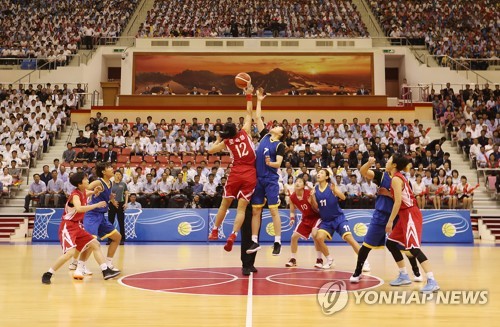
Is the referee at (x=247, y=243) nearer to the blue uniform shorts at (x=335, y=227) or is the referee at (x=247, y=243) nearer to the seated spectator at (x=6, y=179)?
the blue uniform shorts at (x=335, y=227)

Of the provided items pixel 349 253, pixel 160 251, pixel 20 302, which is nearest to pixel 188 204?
pixel 160 251

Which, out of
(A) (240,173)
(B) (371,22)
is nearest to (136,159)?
(A) (240,173)

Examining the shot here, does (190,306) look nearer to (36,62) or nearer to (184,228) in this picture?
(184,228)

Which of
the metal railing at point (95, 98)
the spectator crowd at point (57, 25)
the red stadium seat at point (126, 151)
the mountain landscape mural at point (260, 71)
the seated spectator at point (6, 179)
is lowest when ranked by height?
the seated spectator at point (6, 179)

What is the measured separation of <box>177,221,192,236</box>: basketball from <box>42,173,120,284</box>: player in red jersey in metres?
7.66

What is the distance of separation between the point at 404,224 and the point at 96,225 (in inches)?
192

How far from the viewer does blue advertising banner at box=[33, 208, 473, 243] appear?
17422 millimetres

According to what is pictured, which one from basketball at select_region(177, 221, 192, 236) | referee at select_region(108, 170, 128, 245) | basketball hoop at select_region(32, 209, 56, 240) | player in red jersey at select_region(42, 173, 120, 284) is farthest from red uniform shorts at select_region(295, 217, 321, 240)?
basketball hoop at select_region(32, 209, 56, 240)

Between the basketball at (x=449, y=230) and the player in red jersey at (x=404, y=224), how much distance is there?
9.12 metres

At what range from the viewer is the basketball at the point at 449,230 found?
17.5m

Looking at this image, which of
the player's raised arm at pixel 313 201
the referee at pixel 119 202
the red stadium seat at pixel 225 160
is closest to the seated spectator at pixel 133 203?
the referee at pixel 119 202

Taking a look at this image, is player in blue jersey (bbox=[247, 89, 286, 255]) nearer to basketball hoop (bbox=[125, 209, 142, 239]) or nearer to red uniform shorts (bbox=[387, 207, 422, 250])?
red uniform shorts (bbox=[387, 207, 422, 250])

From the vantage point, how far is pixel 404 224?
870 cm

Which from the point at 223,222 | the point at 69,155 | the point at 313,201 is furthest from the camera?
the point at 69,155
